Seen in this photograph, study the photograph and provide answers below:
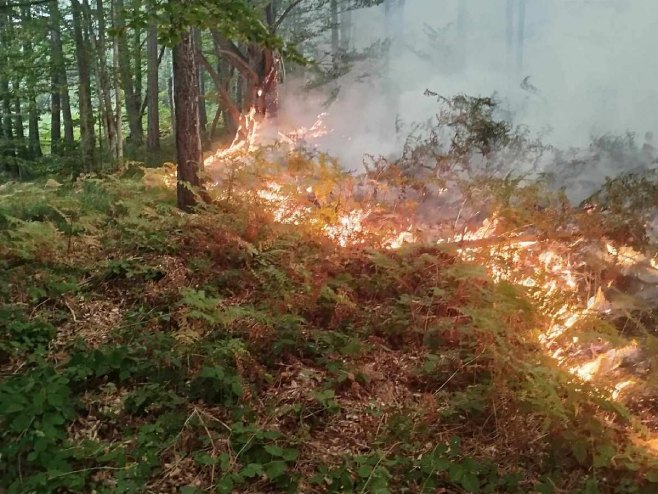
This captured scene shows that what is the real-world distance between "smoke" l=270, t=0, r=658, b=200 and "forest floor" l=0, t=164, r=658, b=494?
534cm

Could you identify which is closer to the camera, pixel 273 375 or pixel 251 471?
pixel 251 471

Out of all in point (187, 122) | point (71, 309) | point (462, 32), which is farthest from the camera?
point (462, 32)

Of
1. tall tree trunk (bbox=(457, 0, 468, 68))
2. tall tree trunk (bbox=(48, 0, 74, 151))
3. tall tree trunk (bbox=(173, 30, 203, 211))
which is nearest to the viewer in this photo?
tall tree trunk (bbox=(173, 30, 203, 211))

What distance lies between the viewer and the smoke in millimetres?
11109

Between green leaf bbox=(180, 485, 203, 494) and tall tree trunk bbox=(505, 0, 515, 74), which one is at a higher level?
tall tree trunk bbox=(505, 0, 515, 74)

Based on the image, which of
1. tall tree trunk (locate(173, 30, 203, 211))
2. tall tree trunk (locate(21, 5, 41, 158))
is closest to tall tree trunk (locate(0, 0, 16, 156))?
tall tree trunk (locate(21, 5, 41, 158))

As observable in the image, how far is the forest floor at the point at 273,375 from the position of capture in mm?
3188

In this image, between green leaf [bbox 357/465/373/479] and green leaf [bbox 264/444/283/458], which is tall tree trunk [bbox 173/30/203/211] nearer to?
green leaf [bbox 264/444/283/458]

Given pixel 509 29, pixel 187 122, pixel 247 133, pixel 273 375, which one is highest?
pixel 509 29

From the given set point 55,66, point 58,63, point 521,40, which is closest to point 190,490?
point 55,66

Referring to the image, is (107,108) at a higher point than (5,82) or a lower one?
lower

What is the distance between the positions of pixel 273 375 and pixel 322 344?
0.61 meters

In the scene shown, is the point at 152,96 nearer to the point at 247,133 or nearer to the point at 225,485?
the point at 247,133

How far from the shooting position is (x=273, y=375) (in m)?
4.17
